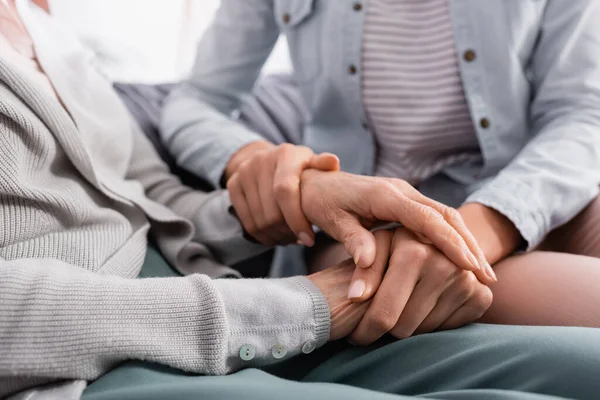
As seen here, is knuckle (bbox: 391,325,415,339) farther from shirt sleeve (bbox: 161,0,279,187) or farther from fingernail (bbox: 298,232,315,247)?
shirt sleeve (bbox: 161,0,279,187)

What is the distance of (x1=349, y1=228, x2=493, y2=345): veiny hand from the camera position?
0.52m

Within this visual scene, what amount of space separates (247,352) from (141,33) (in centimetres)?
113

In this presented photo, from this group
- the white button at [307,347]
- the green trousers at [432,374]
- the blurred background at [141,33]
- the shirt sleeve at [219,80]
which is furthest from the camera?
the blurred background at [141,33]

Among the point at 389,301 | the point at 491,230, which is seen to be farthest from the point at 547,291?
the point at 389,301

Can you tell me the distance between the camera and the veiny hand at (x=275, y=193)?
0.66 meters

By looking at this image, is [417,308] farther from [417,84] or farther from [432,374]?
[417,84]

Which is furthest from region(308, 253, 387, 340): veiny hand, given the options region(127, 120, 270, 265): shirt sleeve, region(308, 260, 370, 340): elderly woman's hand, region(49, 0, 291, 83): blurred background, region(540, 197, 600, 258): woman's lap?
region(49, 0, 291, 83): blurred background

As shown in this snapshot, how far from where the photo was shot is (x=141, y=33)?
56.2 inches

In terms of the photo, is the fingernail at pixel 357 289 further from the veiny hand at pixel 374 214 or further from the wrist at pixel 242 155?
the wrist at pixel 242 155

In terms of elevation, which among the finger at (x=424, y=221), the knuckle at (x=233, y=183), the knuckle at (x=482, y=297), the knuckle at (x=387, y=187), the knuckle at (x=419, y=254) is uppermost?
the knuckle at (x=387, y=187)

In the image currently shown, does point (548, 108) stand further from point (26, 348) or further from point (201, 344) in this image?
point (26, 348)

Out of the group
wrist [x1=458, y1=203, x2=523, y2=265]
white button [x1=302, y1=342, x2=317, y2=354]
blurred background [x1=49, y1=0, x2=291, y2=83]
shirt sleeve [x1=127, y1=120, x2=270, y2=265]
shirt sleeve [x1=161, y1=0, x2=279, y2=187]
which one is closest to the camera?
white button [x1=302, y1=342, x2=317, y2=354]

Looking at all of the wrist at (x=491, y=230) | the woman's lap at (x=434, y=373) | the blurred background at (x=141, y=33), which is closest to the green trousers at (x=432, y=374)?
the woman's lap at (x=434, y=373)

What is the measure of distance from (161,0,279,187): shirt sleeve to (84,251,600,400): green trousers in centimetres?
43
